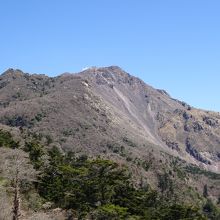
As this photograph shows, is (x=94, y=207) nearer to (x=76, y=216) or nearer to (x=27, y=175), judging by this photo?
(x=76, y=216)

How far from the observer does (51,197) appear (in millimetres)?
77250

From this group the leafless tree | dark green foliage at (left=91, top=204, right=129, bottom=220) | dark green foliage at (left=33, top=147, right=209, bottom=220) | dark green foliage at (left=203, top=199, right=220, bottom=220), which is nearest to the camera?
the leafless tree

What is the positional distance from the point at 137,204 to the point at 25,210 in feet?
99.9

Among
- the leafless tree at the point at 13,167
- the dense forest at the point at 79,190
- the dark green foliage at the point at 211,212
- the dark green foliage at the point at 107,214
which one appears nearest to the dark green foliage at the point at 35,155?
the dense forest at the point at 79,190

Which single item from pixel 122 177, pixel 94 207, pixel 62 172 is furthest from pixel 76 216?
pixel 122 177

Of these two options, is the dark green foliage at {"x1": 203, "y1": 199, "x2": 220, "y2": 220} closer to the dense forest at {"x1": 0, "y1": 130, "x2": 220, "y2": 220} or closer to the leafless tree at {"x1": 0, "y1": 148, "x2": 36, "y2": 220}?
the dense forest at {"x1": 0, "y1": 130, "x2": 220, "y2": 220}

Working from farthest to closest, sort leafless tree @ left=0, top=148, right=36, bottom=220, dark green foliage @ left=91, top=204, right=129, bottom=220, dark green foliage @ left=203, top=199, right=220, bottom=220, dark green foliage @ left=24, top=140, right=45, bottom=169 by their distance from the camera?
dark green foliage @ left=203, top=199, right=220, bottom=220, dark green foliage @ left=24, top=140, right=45, bottom=169, dark green foliage @ left=91, top=204, right=129, bottom=220, leafless tree @ left=0, top=148, right=36, bottom=220

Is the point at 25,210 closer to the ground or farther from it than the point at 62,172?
closer to the ground

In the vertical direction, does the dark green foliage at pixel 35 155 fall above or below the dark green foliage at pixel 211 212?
above

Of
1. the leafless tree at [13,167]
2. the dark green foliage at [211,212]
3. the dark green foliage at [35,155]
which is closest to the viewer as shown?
the leafless tree at [13,167]

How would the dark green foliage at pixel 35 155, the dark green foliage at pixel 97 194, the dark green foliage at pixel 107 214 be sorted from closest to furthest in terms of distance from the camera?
1. the dark green foliage at pixel 107 214
2. the dark green foliage at pixel 97 194
3. the dark green foliage at pixel 35 155

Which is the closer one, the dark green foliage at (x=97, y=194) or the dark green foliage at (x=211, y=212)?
the dark green foliage at (x=97, y=194)

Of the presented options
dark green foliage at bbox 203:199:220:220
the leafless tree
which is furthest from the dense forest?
dark green foliage at bbox 203:199:220:220

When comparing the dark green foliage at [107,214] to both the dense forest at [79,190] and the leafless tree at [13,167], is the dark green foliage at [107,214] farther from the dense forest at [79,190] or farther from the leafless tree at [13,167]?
the leafless tree at [13,167]
